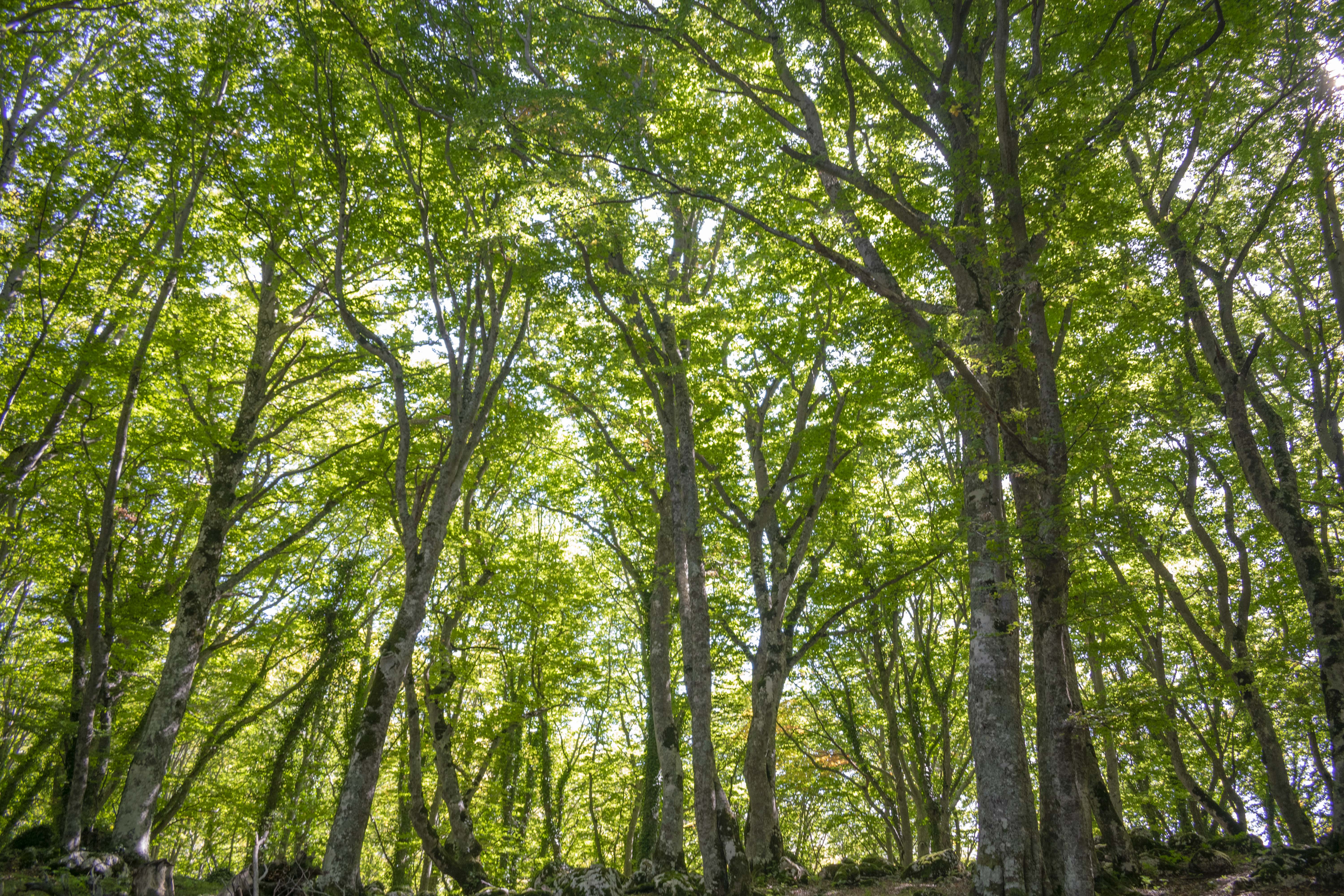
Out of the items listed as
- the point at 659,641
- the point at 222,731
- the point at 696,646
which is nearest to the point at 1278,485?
the point at 696,646

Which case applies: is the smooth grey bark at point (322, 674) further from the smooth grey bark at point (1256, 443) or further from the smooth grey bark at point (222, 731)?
the smooth grey bark at point (1256, 443)

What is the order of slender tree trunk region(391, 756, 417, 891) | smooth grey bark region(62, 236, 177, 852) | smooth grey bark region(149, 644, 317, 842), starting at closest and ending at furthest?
1. smooth grey bark region(62, 236, 177, 852)
2. smooth grey bark region(149, 644, 317, 842)
3. slender tree trunk region(391, 756, 417, 891)

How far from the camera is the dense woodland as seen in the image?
682 cm

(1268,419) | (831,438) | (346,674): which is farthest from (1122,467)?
(346,674)

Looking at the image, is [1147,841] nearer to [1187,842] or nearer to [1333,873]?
[1187,842]

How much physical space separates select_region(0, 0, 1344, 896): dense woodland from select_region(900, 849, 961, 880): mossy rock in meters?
2.35

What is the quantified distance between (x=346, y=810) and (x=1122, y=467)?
12450 mm

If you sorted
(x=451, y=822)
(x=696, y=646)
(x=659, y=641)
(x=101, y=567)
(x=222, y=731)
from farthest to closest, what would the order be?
(x=222, y=731)
(x=659, y=641)
(x=451, y=822)
(x=696, y=646)
(x=101, y=567)

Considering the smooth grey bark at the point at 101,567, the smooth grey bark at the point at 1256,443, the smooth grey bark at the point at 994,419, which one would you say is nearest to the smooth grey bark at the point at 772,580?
the smooth grey bark at the point at 994,419

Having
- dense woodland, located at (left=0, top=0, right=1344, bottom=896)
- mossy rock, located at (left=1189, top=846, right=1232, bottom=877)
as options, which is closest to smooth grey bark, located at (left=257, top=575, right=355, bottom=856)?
dense woodland, located at (left=0, top=0, right=1344, bottom=896)

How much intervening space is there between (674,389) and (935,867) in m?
8.69

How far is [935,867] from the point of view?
1063cm

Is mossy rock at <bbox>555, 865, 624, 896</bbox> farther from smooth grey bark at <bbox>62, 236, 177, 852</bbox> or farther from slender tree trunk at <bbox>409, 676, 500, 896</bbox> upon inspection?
smooth grey bark at <bbox>62, 236, 177, 852</bbox>

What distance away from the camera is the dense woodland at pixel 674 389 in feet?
22.4
